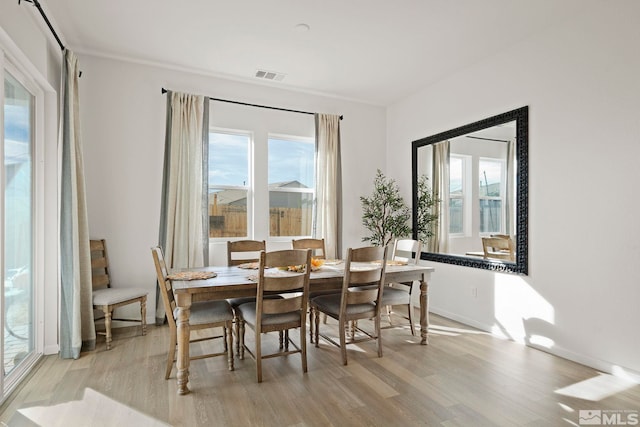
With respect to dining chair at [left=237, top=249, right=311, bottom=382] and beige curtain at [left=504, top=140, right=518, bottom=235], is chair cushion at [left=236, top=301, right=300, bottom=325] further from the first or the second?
beige curtain at [left=504, top=140, right=518, bottom=235]

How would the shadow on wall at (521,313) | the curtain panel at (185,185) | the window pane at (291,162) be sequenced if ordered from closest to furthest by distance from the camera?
the shadow on wall at (521,313) < the curtain panel at (185,185) < the window pane at (291,162)

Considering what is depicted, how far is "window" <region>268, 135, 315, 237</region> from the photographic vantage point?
467 centimetres

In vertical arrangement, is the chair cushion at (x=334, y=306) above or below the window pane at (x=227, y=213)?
below

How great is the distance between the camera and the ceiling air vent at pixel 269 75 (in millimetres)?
4211

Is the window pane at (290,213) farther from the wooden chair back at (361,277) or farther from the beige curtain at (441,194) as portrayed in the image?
the wooden chair back at (361,277)

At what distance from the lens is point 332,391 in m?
2.42

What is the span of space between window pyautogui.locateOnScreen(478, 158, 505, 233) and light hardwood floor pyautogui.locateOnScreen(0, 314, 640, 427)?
1.26m

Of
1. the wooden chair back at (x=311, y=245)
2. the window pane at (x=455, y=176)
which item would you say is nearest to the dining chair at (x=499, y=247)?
the window pane at (x=455, y=176)

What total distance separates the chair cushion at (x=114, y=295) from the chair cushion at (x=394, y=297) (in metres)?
2.38

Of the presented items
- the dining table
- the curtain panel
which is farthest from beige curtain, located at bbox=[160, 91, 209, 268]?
the dining table

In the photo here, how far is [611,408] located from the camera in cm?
221

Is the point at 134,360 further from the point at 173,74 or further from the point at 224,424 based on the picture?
the point at 173,74

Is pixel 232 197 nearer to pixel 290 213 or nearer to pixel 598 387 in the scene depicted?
pixel 290 213

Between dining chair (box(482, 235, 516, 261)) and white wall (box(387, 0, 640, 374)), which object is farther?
dining chair (box(482, 235, 516, 261))
